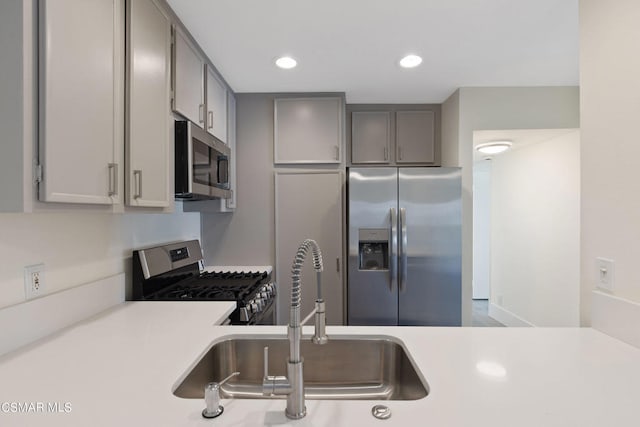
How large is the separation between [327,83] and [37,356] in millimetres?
2414

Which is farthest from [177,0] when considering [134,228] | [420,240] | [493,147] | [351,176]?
[493,147]

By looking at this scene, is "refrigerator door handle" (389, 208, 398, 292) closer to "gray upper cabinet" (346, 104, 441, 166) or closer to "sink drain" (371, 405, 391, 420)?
"gray upper cabinet" (346, 104, 441, 166)

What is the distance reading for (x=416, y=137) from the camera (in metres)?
3.02

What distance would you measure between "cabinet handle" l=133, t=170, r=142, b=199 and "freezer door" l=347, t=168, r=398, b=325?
1.55 meters

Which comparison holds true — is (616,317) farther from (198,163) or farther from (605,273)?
(198,163)

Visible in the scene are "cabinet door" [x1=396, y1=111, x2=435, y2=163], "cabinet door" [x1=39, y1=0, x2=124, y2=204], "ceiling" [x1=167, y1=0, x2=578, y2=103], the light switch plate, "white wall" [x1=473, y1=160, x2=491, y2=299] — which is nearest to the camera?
"cabinet door" [x1=39, y1=0, x2=124, y2=204]

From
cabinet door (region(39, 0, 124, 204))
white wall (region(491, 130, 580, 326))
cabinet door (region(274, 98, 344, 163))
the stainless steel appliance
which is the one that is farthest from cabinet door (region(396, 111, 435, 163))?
cabinet door (region(39, 0, 124, 204))

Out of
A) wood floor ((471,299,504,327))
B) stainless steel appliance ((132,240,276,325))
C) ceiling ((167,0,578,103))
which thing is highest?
ceiling ((167,0,578,103))

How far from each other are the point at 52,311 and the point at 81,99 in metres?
0.80

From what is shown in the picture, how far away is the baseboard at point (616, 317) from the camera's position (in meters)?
1.03

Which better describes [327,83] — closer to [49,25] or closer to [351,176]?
[351,176]

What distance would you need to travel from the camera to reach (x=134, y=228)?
1.79 meters

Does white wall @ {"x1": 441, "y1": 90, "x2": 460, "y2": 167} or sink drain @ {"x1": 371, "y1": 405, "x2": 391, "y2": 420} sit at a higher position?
white wall @ {"x1": 441, "y1": 90, "x2": 460, "y2": 167}

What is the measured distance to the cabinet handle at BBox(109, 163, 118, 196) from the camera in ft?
3.78
